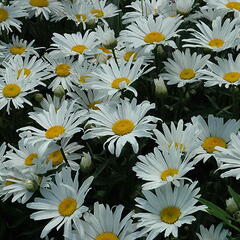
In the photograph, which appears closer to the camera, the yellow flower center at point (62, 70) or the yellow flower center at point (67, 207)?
the yellow flower center at point (67, 207)

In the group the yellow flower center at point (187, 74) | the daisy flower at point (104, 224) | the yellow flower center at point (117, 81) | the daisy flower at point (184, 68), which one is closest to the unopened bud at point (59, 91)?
the yellow flower center at point (117, 81)

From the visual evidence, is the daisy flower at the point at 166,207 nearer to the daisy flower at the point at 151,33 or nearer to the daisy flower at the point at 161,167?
the daisy flower at the point at 161,167

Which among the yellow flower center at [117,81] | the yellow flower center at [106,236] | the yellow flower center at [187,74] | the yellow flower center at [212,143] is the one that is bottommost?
the yellow flower center at [106,236]

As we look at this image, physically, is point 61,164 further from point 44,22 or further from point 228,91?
point 44,22

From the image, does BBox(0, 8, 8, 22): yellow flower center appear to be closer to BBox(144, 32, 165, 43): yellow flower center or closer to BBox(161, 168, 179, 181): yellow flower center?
BBox(144, 32, 165, 43): yellow flower center

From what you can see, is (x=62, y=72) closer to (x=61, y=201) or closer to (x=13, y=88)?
(x=13, y=88)
